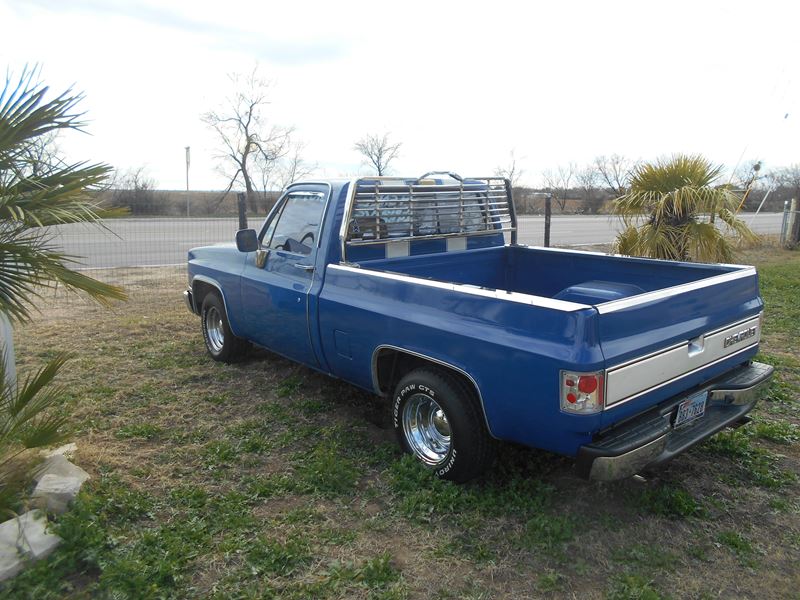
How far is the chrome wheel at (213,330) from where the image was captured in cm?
638

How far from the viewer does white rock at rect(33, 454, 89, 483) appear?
12.0 ft

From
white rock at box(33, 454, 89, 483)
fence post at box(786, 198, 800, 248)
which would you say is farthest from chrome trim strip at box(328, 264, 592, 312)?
fence post at box(786, 198, 800, 248)

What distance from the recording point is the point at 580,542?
3.34m

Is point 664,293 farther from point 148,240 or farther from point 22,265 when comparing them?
point 148,240

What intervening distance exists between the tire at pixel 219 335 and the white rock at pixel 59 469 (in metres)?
2.31

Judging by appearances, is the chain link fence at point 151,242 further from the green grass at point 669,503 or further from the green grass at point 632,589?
the green grass at point 632,589

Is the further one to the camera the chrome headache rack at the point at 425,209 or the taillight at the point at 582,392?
the chrome headache rack at the point at 425,209

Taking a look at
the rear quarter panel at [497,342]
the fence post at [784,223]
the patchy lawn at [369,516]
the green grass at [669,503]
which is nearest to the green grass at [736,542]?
the patchy lawn at [369,516]

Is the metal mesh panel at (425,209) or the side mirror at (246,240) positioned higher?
the metal mesh panel at (425,209)

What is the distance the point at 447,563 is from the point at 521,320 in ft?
4.16

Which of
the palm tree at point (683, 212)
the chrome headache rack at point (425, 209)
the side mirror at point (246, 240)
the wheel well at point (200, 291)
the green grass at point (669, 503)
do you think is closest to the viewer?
the green grass at point (669, 503)

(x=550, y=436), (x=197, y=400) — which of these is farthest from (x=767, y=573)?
(x=197, y=400)

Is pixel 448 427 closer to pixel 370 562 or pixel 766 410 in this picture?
pixel 370 562

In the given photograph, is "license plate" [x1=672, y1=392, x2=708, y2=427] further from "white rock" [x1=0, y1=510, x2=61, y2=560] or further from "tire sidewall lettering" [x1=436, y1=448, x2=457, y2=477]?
"white rock" [x1=0, y1=510, x2=61, y2=560]
